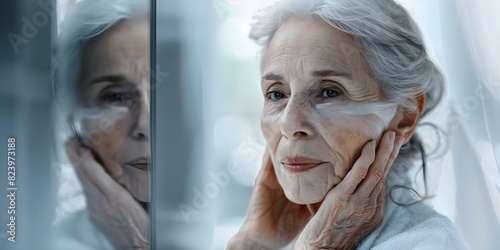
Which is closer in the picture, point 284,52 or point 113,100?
point 284,52

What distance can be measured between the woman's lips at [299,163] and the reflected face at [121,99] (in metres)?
0.41

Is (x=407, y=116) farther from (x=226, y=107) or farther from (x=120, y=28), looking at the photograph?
(x=120, y=28)

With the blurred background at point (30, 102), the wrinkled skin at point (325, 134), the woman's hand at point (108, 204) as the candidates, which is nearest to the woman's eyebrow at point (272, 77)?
the wrinkled skin at point (325, 134)

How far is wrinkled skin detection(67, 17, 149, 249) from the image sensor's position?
5.98 feet

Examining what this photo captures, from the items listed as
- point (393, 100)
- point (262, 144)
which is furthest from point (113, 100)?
point (393, 100)

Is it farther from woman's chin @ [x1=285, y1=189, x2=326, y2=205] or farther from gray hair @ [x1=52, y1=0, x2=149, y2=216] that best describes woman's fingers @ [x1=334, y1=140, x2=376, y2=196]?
gray hair @ [x1=52, y1=0, x2=149, y2=216]

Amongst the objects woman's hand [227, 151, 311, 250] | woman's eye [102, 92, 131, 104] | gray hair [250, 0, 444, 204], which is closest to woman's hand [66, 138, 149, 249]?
woman's eye [102, 92, 131, 104]

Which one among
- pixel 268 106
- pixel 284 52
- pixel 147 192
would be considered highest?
pixel 284 52

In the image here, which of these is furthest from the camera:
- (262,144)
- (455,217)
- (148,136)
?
(148,136)

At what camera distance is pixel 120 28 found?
1.83m

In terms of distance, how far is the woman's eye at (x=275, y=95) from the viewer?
5.52ft

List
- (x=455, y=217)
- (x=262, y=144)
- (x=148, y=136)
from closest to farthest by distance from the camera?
(x=455, y=217) → (x=262, y=144) → (x=148, y=136)

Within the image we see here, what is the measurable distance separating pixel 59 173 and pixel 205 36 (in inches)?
22.8

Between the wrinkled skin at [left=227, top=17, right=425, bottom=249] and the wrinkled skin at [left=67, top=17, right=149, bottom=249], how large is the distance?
371 millimetres
